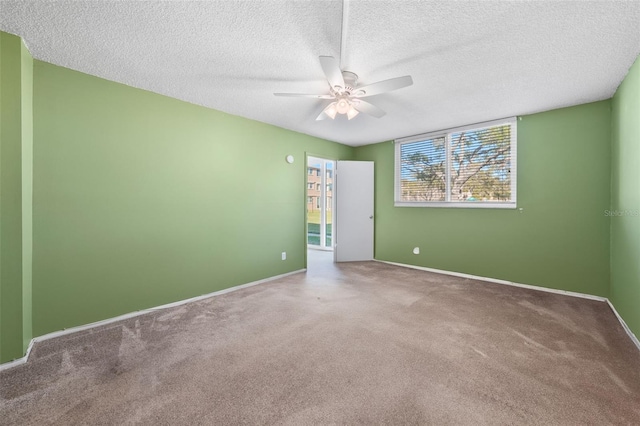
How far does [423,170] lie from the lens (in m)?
4.77

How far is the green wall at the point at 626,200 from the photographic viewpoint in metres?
2.25

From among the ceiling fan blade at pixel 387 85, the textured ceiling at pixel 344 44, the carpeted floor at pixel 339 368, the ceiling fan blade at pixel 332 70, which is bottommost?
the carpeted floor at pixel 339 368

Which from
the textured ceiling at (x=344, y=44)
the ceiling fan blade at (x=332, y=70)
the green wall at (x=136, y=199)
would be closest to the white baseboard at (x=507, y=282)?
the textured ceiling at (x=344, y=44)

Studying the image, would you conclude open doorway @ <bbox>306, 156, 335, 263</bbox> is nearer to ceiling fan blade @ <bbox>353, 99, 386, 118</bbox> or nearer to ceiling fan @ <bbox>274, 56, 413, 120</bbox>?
ceiling fan blade @ <bbox>353, 99, 386, 118</bbox>

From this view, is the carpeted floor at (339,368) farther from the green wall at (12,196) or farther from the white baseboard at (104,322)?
the green wall at (12,196)

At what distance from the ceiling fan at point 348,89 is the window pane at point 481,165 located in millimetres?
2205

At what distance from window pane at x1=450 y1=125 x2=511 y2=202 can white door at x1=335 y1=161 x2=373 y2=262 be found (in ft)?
5.41

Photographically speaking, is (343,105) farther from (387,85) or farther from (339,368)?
(339,368)

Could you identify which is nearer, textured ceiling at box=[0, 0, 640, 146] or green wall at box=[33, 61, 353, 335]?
textured ceiling at box=[0, 0, 640, 146]

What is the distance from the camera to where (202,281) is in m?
3.35

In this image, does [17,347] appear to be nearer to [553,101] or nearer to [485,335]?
[485,335]

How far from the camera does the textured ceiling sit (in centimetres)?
167

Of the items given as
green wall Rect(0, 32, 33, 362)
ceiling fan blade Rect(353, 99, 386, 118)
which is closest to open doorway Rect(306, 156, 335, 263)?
ceiling fan blade Rect(353, 99, 386, 118)

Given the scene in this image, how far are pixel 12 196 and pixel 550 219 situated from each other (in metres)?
5.64
